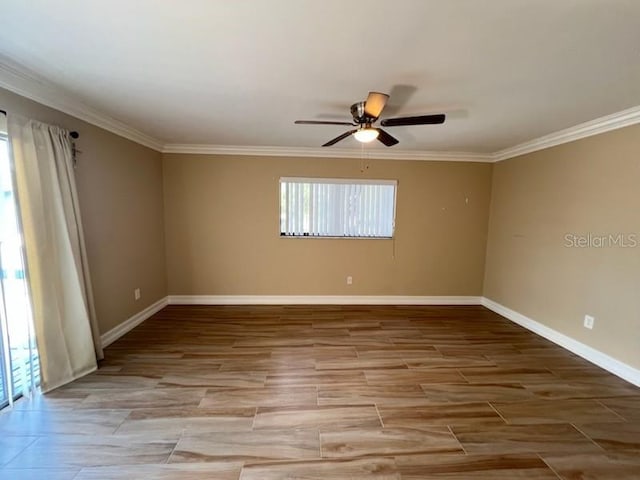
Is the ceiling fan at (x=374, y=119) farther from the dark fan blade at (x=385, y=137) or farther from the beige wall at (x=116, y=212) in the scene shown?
the beige wall at (x=116, y=212)

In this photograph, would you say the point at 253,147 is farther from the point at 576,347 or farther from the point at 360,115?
the point at 576,347

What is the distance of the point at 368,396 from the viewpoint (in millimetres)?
2393

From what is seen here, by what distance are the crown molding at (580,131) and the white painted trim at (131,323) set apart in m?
5.26

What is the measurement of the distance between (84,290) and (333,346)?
2384 mm

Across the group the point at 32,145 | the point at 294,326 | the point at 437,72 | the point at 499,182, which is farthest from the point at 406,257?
the point at 32,145

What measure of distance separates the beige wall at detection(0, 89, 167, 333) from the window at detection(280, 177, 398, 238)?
69.6 inches

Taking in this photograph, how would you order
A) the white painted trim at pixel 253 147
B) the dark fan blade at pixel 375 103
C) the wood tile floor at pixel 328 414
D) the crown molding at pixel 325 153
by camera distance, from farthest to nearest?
the crown molding at pixel 325 153, the white painted trim at pixel 253 147, the dark fan blade at pixel 375 103, the wood tile floor at pixel 328 414

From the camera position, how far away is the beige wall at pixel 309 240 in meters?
4.43

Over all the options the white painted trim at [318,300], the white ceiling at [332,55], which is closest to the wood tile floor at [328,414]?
the white painted trim at [318,300]

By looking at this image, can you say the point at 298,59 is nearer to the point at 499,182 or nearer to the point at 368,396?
the point at 368,396

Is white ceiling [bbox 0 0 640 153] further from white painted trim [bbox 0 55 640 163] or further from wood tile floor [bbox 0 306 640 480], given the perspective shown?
wood tile floor [bbox 0 306 640 480]

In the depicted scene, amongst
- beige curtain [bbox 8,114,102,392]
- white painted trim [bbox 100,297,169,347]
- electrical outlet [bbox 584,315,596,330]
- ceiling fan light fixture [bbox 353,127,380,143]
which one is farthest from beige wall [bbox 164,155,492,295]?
ceiling fan light fixture [bbox 353,127,380,143]

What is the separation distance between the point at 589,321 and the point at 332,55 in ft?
11.5

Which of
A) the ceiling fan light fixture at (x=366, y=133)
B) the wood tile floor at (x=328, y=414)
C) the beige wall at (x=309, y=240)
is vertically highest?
the ceiling fan light fixture at (x=366, y=133)
